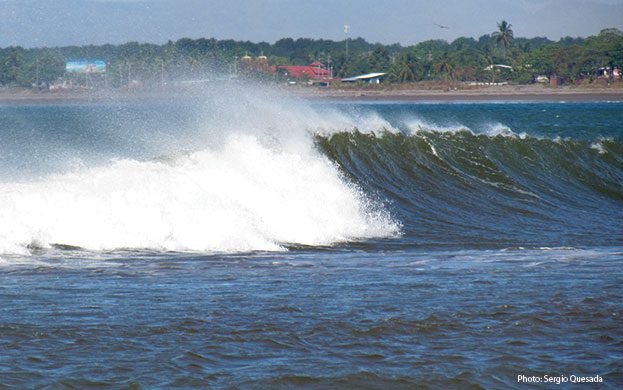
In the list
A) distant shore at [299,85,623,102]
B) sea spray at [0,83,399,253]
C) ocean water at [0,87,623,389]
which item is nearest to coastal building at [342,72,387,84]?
distant shore at [299,85,623,102]

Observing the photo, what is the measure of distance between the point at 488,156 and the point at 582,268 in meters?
12.5

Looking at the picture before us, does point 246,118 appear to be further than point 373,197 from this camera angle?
Yes

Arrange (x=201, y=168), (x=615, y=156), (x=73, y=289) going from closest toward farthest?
1. (x=73, y=289)
2. (x=201, y=168)
3. (x=615, y=156)

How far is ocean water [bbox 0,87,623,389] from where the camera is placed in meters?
6.82

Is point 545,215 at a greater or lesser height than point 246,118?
lesser

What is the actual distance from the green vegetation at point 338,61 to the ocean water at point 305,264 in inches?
793

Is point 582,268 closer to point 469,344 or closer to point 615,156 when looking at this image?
point 469,344

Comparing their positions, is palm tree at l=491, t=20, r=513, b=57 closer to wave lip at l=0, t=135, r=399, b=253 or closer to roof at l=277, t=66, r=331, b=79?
roof at l=277, t=66, r=331, b=79

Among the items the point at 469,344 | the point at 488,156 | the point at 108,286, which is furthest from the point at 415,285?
the point at 488,156

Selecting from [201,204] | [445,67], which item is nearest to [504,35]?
[445,67]

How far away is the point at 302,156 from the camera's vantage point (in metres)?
17.6

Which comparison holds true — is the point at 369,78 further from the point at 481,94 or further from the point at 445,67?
the point at 481,94

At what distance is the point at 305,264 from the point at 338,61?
5626 inches

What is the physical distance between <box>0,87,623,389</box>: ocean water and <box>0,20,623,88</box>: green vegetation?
793 inches
